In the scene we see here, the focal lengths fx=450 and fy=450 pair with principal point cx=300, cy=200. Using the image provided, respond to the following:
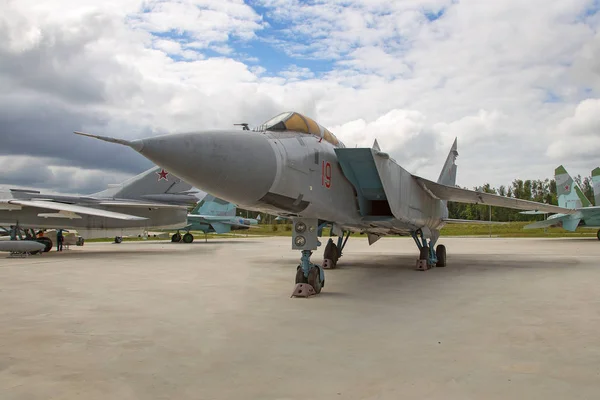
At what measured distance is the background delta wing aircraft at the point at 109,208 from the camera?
15367 mm

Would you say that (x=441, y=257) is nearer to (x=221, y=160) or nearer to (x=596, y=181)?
(x=221, y=160)

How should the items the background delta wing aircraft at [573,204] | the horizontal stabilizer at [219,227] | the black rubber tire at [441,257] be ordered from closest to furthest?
1. the black rubber tire at [441,257]
2. the background delta wing aircraft at [573,204]
3. the horizontal stabilizer at [219,227]

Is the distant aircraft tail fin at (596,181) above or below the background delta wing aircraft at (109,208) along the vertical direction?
above

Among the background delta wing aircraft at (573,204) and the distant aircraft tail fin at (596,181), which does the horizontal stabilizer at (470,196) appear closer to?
the background delta wing aircraft at (573,204)

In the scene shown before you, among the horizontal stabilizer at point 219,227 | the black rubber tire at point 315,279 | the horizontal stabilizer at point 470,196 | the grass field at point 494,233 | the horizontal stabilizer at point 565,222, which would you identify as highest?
the horizontal stabilizer at point 470,196

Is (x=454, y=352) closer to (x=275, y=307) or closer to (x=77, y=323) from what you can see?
(x=275, y=307)

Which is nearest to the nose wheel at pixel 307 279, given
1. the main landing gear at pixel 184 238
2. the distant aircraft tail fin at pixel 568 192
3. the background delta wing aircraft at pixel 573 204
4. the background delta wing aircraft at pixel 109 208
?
the background delta wing aircraft at pixel 109 208

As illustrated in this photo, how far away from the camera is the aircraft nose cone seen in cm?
470

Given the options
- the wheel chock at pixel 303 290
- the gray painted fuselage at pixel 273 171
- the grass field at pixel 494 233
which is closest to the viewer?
the gray painted fuselage at pixel 273 171

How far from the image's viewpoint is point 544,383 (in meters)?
2.99

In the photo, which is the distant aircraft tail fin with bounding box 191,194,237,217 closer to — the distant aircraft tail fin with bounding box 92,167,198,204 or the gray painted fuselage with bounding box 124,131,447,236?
the distant aircraft tail fin with bounding box 92,167,198,204

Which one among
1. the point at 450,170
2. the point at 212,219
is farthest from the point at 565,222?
the point at 212,219

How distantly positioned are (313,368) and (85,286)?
19.7 ft

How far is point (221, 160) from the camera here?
500 cm
